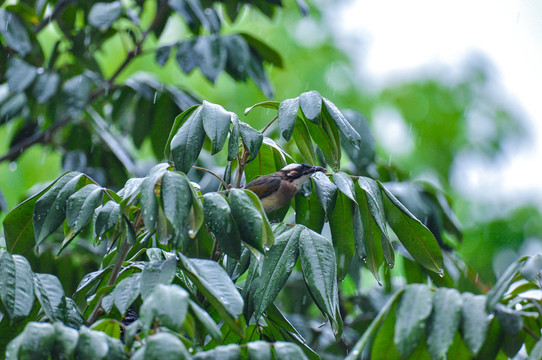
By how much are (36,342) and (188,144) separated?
57cm

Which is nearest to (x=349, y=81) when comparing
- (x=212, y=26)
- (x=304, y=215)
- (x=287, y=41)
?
(x=287, y=41)

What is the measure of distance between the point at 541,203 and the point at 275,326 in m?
5.55

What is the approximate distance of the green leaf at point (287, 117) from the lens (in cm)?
144

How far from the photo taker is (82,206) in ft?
4.48

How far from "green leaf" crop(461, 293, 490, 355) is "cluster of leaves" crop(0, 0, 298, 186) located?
1.81m

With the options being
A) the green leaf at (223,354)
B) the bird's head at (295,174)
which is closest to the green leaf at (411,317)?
the green leaf at (223,354)

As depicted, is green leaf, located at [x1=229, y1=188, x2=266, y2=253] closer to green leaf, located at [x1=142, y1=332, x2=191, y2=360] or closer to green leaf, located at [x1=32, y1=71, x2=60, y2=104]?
green leaf, located at [x1=142, y1=332, x2=191, y2=360]

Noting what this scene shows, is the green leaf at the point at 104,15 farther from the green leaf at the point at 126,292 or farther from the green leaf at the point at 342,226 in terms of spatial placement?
the green leaf at the point at 126,292

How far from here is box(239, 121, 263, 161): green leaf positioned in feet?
4.68

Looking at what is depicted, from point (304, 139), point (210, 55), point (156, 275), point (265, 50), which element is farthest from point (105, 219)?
point (265, 50)

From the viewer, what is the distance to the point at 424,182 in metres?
2.66

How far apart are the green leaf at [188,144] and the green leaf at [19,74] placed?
1.63 meters

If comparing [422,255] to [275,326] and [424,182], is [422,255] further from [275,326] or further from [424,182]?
[424,182]

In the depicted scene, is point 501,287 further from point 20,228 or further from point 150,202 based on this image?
point 20,228
